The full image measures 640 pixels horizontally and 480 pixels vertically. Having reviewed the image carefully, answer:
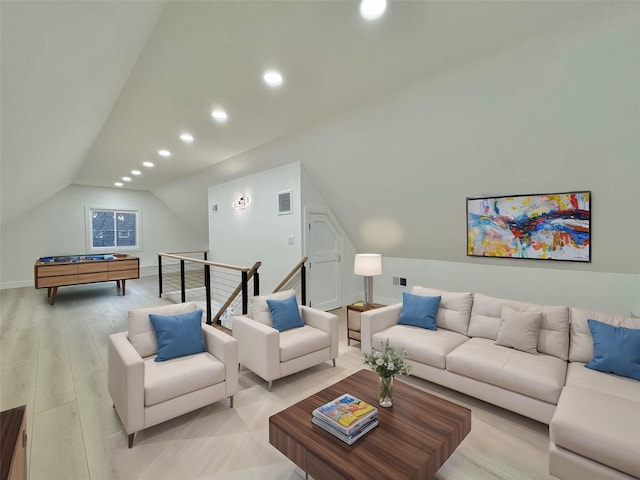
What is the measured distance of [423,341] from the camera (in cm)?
292

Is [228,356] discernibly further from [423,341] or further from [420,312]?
[420,312]

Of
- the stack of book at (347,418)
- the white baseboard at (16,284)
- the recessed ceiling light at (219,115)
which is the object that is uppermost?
the recessed ceiling light at (219,115)

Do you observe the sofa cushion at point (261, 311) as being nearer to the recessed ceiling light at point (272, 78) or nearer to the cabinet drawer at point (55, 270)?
the recessed ceiling light at point (272, 78)

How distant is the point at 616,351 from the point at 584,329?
0.32 meters

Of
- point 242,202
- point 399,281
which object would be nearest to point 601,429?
point 399,281

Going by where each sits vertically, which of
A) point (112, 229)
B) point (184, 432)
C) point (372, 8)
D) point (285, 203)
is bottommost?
point (184, 432)

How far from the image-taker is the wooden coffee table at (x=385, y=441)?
1480 millimetres

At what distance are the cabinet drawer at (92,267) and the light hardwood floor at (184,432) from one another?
290cm

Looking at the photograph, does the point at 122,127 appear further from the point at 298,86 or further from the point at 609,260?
the point at 609,260

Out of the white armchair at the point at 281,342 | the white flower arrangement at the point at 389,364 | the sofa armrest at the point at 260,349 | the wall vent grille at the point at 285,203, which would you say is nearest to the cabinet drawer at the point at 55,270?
the wall vent grille at the point at 285,203

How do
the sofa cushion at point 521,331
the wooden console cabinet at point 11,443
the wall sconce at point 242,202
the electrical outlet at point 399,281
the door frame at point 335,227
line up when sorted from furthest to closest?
the wall sconce at point 242,202, the electrical outlet at point 399,281, the door frame at point 335,227, the sofa cushion at point 521,331, the wooden console cabinet at point 11,443

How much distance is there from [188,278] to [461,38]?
8443 mm

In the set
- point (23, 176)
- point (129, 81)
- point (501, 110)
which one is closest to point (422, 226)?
point (501, 110)

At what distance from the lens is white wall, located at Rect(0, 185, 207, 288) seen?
7945 millimetres
